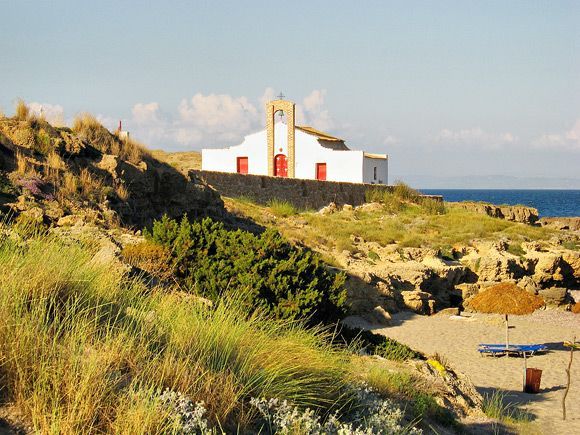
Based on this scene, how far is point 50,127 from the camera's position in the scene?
1706 centimetres

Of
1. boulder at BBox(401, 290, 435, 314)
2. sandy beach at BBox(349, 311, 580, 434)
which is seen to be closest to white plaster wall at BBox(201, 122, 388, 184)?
sandy beach at BBox(349, 311, 580, 434)

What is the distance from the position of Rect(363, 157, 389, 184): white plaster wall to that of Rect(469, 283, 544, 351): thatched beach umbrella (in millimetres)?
29774

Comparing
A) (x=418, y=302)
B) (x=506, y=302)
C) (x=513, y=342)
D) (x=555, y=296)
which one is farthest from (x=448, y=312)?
(x=506, y=302)

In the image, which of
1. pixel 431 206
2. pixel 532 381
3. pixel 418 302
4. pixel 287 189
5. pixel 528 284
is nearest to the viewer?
pixel 532 381

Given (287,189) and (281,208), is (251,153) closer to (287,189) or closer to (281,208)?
(287,189)

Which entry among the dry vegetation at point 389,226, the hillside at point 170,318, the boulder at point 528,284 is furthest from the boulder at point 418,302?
the dry vegetation at point 389,226

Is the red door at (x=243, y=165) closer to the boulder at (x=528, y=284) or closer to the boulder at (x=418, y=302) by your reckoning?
the boulder at (x=528, y=284)

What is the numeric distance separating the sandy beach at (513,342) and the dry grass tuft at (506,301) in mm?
1200

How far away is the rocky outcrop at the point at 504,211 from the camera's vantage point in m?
45.4

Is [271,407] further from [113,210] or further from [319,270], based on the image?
[113,210]

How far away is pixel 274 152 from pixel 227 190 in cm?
1502

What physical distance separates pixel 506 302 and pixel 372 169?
31.9m

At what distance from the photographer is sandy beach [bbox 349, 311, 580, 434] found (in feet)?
40.6

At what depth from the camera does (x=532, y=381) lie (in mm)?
13469
